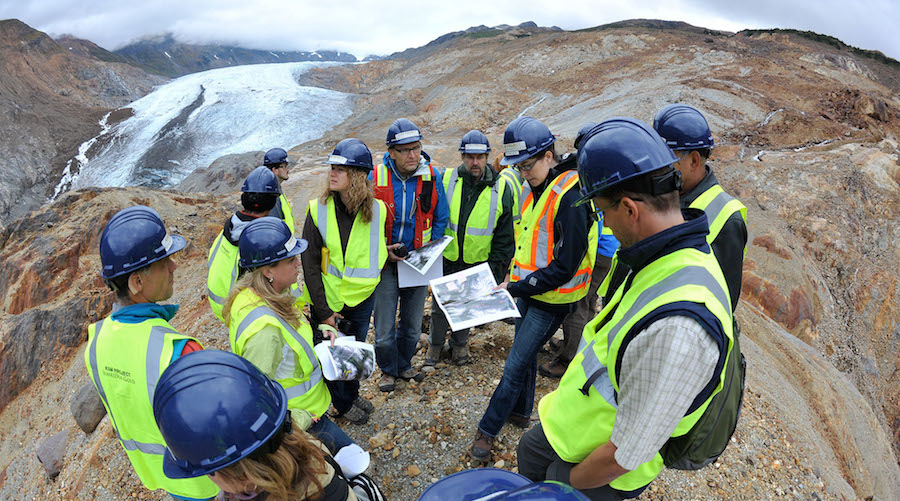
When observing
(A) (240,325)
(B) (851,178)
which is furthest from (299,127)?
(A) (240,325)

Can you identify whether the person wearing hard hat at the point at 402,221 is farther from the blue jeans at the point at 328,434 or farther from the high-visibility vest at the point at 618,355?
the high-visibility vest at the point at 618,355

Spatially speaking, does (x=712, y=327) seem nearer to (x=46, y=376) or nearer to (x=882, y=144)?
(x=46, y=376)

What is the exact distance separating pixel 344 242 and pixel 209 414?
2.33 metres

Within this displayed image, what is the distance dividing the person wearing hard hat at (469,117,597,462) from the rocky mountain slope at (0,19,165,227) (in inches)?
1174

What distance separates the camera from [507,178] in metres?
4.59

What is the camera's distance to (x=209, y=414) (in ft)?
4.56

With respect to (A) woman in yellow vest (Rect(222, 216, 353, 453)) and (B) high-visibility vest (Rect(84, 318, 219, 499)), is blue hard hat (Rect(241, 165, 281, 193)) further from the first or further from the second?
(B) high-visibility vest (Rect(84, 318, 219, 499))

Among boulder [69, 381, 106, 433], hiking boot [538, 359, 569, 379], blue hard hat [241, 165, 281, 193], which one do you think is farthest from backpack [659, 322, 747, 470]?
boulder [69, 381, 106, 433]

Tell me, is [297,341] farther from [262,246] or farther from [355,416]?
[355,416]

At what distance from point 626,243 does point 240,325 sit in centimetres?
196

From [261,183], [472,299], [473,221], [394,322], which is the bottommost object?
[394,322]

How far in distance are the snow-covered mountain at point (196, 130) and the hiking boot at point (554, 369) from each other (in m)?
25.0

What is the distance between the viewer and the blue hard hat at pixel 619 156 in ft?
4.97

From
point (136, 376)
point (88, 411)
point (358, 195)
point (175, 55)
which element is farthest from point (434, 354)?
point (175, 55)
